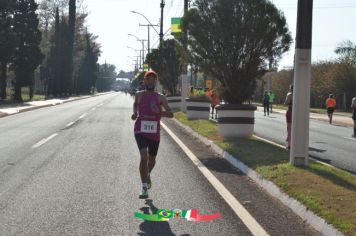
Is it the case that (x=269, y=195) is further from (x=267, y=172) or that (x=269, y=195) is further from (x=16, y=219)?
(x=16, y=219)

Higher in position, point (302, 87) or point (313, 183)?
point (302, 87)

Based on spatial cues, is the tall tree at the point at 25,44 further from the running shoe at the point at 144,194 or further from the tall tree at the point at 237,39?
the running shoe at the point at 144,194

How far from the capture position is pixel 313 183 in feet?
28.3

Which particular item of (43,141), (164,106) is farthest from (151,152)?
(43,141)

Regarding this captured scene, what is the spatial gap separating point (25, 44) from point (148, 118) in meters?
46.6

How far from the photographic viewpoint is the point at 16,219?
694cm

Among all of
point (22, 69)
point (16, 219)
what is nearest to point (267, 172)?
point (16, 219)

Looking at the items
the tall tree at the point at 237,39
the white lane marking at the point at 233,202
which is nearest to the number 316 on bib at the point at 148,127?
the white lane marking at the point at 233,202

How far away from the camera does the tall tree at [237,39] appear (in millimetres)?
17203

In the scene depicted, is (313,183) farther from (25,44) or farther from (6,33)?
(25,44)

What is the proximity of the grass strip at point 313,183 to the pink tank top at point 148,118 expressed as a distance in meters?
2.05

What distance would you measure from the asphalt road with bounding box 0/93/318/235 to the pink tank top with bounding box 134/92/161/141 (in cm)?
93

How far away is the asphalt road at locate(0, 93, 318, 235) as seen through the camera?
664 cm

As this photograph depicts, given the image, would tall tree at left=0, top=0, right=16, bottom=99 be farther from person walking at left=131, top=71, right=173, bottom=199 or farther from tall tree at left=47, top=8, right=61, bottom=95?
person walking at left=131, top=71, right=173, bottom=199
